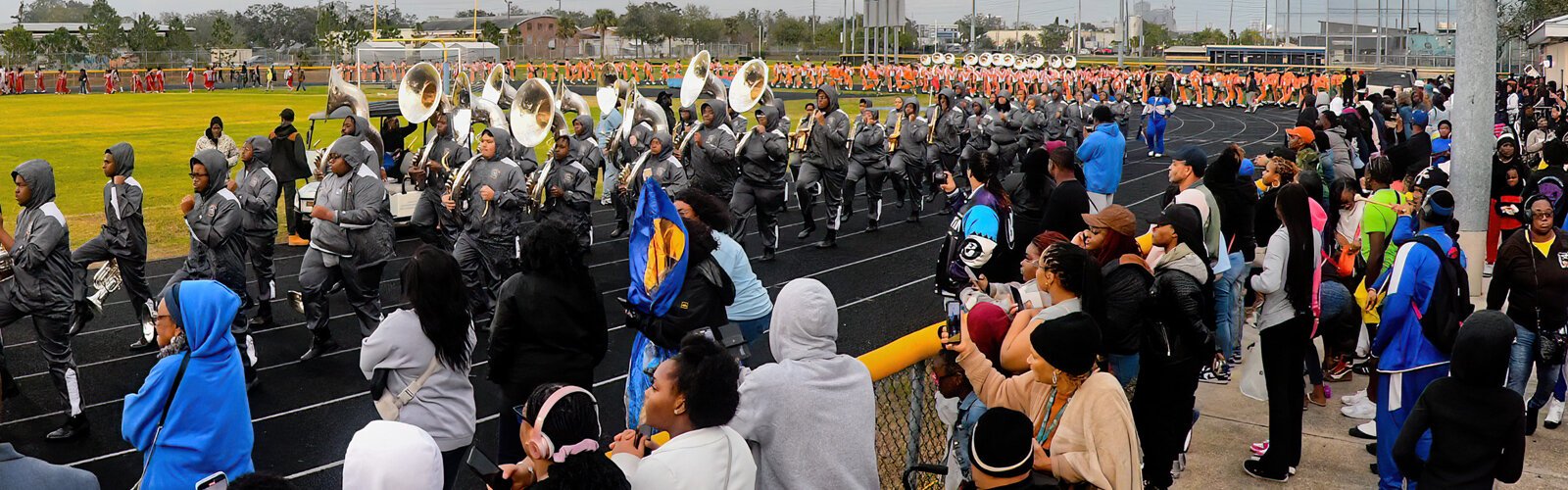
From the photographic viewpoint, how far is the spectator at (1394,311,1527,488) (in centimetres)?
484

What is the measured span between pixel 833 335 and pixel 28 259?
5.98m

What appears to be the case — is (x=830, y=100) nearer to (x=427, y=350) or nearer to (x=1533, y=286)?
(x=1533, y=286)

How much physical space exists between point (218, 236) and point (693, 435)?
22.0ft

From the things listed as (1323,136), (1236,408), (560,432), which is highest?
(1323,136)

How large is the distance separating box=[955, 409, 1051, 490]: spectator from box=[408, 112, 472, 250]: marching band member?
8.28 m

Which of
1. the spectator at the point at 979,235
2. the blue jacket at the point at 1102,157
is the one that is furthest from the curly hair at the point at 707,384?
the blue jacket at the point at 1102,157

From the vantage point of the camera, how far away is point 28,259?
26.2 ft

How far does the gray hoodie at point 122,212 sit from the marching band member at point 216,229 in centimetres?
33

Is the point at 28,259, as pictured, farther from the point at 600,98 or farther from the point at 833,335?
the point at 600,98

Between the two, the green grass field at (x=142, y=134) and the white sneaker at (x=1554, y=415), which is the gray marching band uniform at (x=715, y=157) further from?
the white sneaker at (x=1554, y=415)

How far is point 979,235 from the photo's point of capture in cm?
747

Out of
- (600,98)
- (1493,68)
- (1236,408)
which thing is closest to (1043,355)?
(1236,408)

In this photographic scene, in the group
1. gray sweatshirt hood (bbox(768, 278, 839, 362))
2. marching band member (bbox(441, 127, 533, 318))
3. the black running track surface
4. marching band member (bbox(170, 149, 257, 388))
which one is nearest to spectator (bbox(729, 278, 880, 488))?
gray sweatshirt hood (bbox(768, 278, 839, 362))

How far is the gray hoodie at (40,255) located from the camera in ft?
26.1
